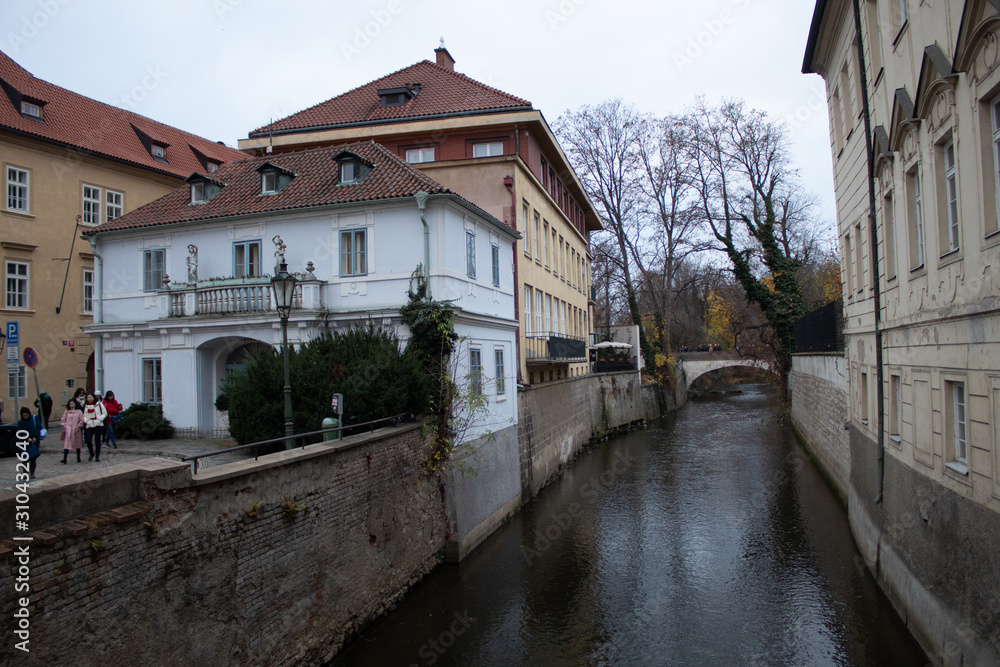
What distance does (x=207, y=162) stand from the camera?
32.5 m

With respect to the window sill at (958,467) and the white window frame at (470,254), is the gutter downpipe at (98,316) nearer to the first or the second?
the white window frame at (470,254)

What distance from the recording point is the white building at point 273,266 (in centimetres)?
1516

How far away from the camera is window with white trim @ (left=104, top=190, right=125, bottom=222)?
25984mm

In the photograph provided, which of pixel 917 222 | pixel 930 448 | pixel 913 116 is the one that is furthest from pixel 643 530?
pixel 913 116

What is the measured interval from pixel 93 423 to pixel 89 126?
1879 centimetres

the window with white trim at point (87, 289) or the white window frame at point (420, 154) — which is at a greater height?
the white window frame at point (420, 154)

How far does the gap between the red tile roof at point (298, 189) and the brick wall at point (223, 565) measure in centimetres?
619

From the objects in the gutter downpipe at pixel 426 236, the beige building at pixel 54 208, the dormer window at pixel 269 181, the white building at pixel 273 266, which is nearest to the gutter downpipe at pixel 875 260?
the white building at pixel 273 266

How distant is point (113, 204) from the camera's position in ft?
86.4

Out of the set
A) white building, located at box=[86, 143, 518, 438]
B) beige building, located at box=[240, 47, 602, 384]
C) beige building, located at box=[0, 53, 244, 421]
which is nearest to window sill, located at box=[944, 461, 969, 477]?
white building, located at box=[86, 143, 518, 438]

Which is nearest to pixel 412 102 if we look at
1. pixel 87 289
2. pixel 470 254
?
pixel 470 254

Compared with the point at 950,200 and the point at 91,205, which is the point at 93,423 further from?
the point at 91,205

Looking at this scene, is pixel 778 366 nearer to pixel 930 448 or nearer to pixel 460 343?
pixel 460 343

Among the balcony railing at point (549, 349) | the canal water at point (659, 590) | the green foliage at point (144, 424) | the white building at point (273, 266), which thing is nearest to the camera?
the canal water at point (659, 590)
